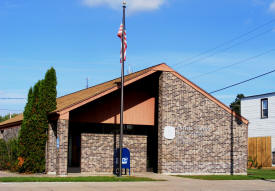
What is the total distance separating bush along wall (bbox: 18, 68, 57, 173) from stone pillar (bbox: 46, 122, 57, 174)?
295 mm

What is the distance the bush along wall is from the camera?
2333 cm

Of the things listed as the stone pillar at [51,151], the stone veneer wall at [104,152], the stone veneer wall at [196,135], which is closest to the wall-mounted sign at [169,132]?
the stone veneer wall at [196,135]

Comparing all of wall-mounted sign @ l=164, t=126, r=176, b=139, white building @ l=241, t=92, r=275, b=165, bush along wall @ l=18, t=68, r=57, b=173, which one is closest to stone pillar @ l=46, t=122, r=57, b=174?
bush along wall @ l=18, t=68, r=57, b=173

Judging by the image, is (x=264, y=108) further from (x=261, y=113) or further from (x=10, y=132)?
(x=10, y=132)

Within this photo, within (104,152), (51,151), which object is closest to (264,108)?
(104,152)

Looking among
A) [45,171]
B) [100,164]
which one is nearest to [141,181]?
[100,164]

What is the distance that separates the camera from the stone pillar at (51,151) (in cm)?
2322

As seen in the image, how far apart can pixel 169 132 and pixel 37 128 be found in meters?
7.30

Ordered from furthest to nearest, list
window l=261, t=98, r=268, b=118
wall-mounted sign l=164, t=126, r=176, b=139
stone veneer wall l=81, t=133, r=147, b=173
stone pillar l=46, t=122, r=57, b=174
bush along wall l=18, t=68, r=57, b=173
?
1. window l=261, t=98, r=268, b=118
2. wall-mounted sign l=164, t=126, r=176, b=139
3. stone veneer wall l=81, t=133, r=147, b=173
4. bush along wall l=18, t=68, r=57, b=173
5. stone pillar l=46, t=122, r=57, b=174

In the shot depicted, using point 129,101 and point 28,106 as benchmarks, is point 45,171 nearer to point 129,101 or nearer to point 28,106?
point 28,106

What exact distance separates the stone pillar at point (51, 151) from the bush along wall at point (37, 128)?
29cm

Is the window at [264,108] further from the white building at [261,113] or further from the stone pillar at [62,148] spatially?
the stone pillar at [62,148]

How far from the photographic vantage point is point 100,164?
78.4 ft

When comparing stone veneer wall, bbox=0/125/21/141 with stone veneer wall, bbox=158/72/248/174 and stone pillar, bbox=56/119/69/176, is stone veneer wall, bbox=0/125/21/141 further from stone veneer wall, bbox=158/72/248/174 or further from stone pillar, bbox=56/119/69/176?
stone veneer wall, bbox=158/72/248/174
